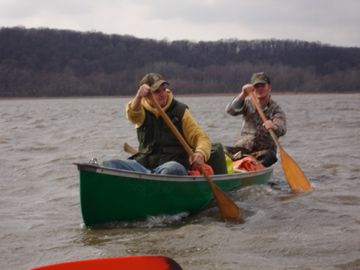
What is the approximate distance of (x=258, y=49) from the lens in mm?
98375

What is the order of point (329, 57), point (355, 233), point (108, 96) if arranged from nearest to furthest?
point (355, 233)
point (108, 96)
point (329, 57)

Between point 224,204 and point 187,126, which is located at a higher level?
point 187,126

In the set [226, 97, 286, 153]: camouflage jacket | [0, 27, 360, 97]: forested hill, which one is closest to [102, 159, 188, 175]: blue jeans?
[226, 97, 286, 153]: camouflage jacket

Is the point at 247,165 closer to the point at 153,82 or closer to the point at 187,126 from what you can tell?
the point at 187,126

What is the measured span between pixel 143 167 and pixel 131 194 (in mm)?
418

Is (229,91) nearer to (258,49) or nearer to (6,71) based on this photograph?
(258,49)

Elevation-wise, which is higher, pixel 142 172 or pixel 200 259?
pixel 142 172

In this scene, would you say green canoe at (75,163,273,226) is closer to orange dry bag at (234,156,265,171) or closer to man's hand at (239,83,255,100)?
orange dry bag at (234,156,265,171)

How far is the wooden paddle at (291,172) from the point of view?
756 centimetres

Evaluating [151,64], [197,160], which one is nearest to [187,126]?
[197,160]

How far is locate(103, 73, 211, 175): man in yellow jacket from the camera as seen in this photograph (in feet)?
18.5

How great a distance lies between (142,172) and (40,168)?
5299 millimetres

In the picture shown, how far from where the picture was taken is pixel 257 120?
8.06 m

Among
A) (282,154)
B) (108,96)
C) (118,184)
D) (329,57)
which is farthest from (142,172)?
(329,57)
